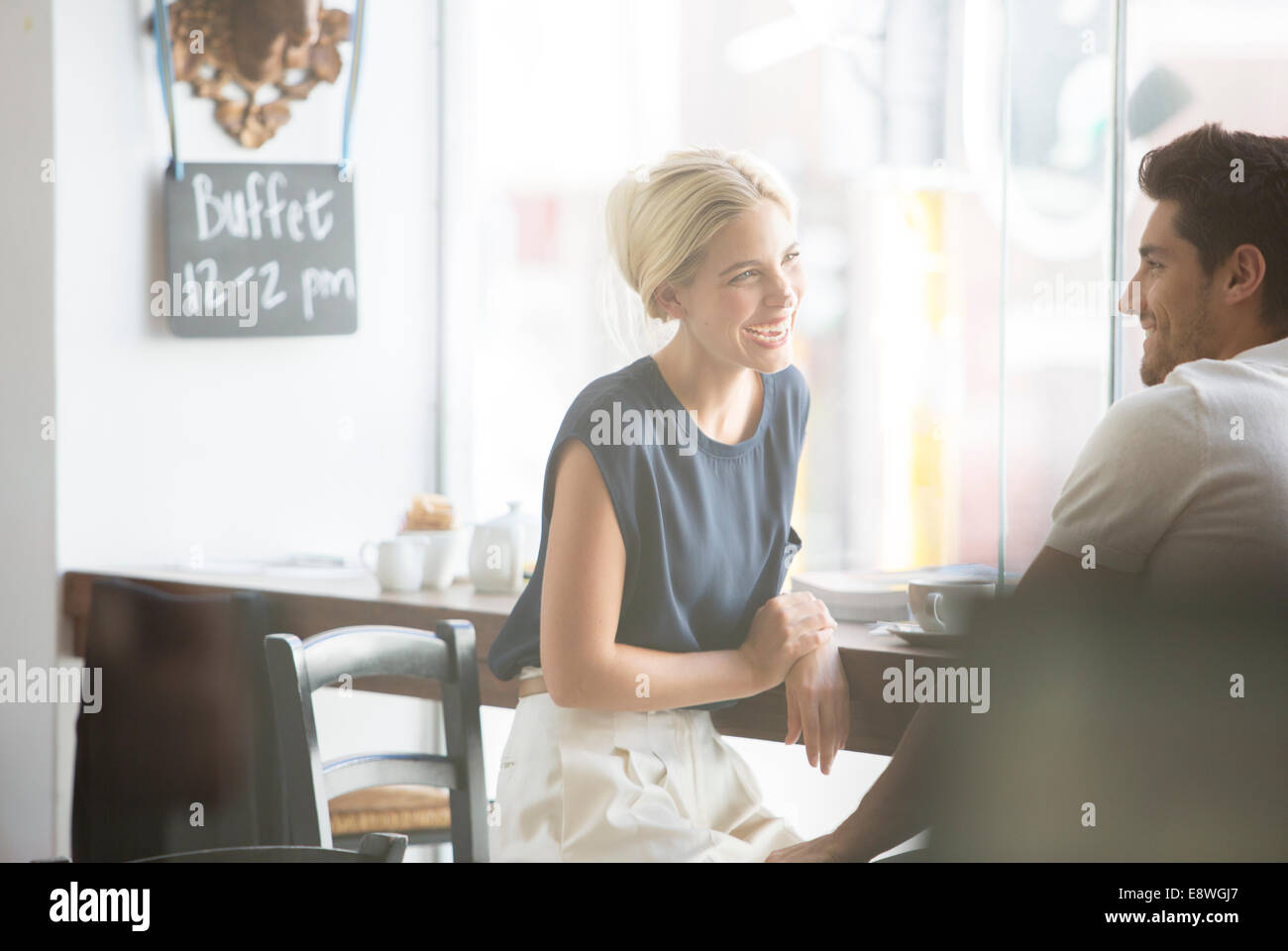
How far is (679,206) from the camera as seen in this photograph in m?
1.37

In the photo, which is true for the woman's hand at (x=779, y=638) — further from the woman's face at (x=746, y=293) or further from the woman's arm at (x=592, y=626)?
the woman's face at (x=746, y=293)

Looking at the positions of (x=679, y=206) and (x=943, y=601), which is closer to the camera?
(x=679, y=206)

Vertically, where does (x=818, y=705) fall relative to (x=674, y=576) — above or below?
below

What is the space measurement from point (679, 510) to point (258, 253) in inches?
50.7

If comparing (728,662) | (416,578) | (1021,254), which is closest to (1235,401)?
(728,662)

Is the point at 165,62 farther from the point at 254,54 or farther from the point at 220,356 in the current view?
the point at 220,356

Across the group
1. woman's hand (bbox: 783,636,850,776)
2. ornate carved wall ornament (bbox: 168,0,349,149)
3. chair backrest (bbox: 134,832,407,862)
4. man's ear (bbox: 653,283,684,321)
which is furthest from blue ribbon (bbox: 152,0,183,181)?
chair backrest (bbox: 134,832,407,862)

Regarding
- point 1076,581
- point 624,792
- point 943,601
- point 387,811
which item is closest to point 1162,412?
point 1076,581

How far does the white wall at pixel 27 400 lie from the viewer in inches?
80.4

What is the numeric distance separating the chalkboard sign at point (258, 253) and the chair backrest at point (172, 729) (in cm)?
52

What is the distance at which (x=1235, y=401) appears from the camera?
114cm

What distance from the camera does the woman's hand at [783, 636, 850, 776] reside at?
4.57 feet

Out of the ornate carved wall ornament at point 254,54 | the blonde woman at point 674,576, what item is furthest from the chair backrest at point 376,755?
the ornate carved wall ornament at point 254,54

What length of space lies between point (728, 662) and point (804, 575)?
0.44 metres
